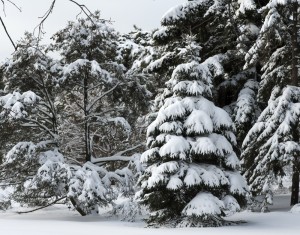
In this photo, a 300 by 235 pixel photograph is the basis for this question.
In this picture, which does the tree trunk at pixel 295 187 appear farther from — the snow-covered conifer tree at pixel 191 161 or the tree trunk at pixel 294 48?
the snow-covered conifer tree at pixel 191 161

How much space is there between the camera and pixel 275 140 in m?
15.7

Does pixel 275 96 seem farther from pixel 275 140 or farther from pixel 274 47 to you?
pixel 275 140

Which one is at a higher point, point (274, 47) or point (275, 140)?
point (274, 47)

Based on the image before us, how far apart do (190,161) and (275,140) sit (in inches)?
185

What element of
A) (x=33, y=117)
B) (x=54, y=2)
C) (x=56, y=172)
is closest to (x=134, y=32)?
(x=33, y=117)

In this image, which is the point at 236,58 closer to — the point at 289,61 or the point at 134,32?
the point at 289,61

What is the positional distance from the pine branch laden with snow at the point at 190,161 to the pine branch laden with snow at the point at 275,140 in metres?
3.08

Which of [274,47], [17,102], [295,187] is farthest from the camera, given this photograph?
[274,47]

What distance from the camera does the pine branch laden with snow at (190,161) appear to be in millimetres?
11898

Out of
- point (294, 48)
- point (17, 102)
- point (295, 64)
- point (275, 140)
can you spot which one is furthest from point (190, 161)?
point (294, 48)

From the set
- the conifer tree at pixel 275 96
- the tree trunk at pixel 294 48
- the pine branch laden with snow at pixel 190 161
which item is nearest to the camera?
the pine branch laden with snow at pixel 190 161

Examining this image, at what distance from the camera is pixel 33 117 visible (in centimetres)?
1788

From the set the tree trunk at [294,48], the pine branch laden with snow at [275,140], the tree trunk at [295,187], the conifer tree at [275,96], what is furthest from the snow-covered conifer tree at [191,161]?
the tree trunk at [294,48]

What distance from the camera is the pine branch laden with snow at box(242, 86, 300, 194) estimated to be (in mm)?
15492
